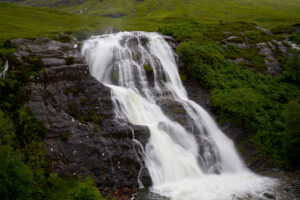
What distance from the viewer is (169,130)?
19109mm

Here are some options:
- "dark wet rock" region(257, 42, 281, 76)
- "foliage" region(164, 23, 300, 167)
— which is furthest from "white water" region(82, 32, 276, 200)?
"dark wet rock" region(257, 42, 281, 76)

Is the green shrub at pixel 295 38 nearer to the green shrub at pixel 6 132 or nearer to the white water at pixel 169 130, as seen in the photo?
the white water at pixel 169 130

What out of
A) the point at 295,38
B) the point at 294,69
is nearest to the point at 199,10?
the point at 295,38

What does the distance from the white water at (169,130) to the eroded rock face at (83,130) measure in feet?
3.79

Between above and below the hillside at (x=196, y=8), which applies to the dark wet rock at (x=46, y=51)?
below

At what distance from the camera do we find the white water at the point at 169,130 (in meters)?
16.4

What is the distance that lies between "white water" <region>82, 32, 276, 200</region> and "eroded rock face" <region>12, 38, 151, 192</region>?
45.5 inches

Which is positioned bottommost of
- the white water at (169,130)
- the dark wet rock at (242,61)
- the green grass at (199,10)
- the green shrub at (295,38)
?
the white water at (169,130)

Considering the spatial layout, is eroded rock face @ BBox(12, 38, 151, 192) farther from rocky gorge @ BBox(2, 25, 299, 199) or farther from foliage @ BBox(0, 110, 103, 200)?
foliage @ BBox(0, 110, 103, 200)

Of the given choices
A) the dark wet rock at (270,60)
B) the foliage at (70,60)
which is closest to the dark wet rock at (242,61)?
the dark wet rock at (270,60)

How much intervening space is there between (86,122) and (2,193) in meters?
7.94

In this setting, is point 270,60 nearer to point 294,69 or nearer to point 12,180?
point 294,69

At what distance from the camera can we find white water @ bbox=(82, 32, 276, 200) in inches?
646

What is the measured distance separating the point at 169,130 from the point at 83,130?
277 inches
